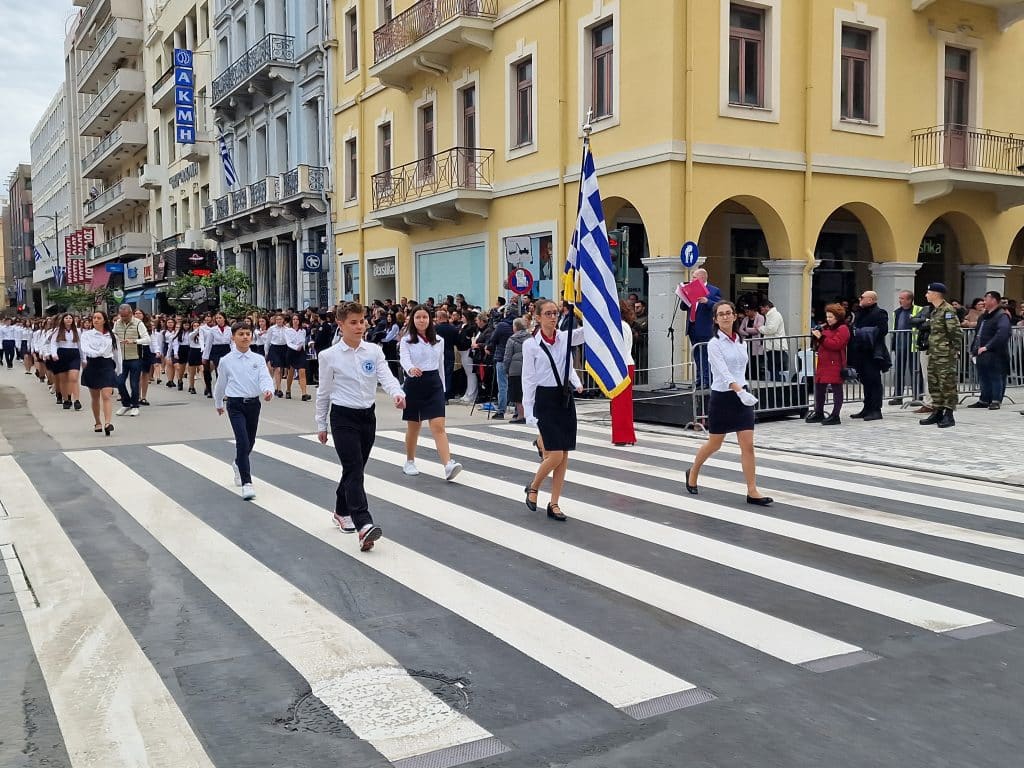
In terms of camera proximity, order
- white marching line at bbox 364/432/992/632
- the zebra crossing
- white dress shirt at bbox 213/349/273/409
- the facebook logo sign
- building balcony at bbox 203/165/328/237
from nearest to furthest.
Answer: the zebra crossing < white marching line at bbox 364/432/992/632 < white dress shirt at bbox 213/349/273/409 < building balcony at bbox 203/165/328/237 < the facebook logo sign

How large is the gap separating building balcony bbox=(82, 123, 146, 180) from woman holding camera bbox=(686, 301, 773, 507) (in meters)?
50.5

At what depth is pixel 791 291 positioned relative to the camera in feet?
63.9

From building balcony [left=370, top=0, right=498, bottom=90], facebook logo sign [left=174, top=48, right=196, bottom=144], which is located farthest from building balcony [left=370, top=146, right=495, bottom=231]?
facebook logo sign [left=174, top=48, right=196, bottom=144]

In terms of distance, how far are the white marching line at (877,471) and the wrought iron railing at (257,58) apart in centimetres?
2505

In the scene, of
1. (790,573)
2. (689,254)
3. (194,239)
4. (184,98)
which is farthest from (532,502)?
(194,239)

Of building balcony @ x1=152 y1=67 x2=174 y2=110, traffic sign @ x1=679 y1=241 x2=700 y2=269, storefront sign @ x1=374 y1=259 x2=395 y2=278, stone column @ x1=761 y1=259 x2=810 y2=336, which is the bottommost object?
stone column @ x1=761 y1=259 x2=810 y2=336

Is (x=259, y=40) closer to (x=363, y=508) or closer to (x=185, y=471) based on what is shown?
(x=185, y=471)

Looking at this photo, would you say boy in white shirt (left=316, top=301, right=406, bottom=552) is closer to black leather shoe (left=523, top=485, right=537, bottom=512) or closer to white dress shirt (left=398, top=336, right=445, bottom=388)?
black leather shoe (left=523, top=485, right=537, bottom=512)

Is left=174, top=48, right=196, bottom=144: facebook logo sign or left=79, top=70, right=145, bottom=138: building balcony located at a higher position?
left=79, top=70, right=145, bottom=138: building balcony

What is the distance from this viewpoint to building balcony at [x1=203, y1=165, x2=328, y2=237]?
31656 mm

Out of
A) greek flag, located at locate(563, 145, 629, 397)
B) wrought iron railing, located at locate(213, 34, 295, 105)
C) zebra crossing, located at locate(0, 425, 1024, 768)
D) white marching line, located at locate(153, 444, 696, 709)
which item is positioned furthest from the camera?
wrought iron railing, located at locate(213, 34, 295, 105)

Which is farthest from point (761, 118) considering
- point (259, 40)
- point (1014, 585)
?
point (259, 40)

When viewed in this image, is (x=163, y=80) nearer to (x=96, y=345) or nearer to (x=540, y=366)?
(x=96, y=345)

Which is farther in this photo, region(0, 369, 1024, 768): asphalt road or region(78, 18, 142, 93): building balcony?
region(78, 18, 142, 93): building balcony
